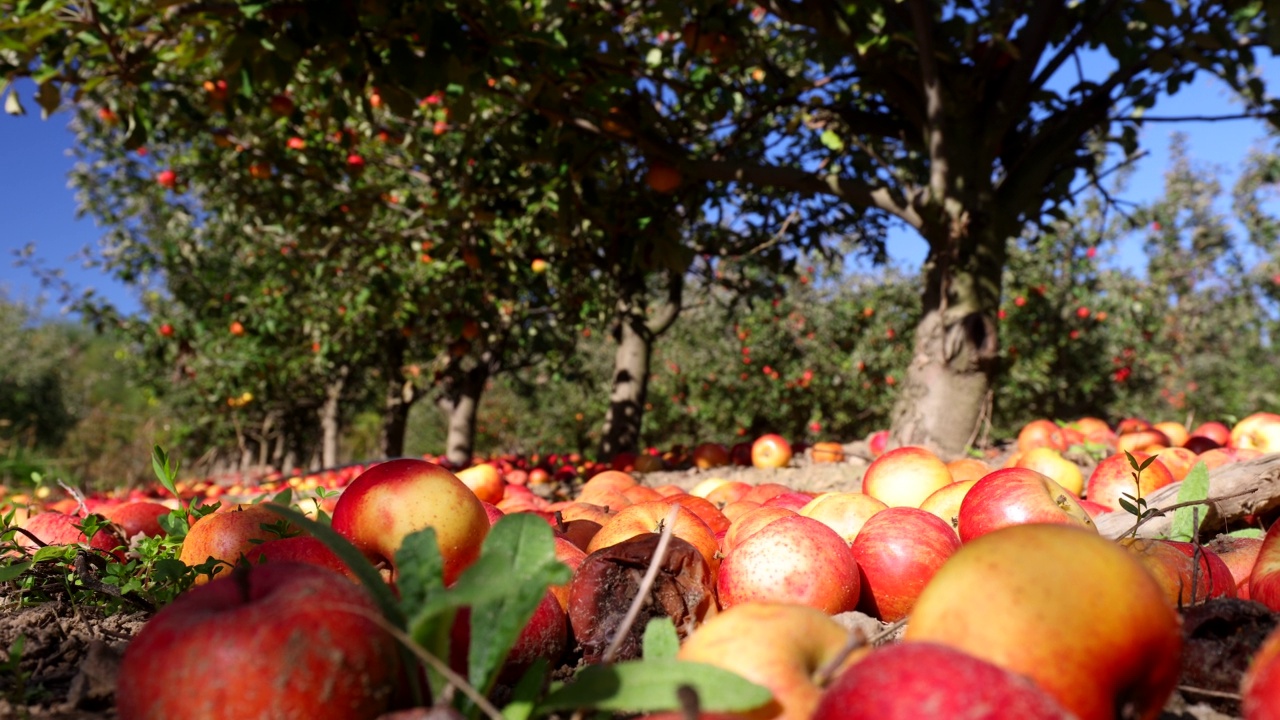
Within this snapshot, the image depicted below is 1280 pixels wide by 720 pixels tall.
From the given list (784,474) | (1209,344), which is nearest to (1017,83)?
(784,474)

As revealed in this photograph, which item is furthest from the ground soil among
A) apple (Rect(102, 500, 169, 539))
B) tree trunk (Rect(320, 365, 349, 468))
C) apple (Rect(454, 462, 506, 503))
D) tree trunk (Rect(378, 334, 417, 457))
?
tree trunk (Rect(320, 365, 349, 468))

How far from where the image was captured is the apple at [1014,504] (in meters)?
1.72

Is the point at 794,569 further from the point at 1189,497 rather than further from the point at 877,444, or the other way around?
the point at 877,444

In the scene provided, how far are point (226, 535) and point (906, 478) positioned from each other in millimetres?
2252

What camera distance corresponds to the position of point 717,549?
1.92 metres

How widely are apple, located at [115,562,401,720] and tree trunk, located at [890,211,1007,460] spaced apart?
409 cm

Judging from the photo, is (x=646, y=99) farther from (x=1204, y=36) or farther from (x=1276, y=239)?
(x=1276, y=239)

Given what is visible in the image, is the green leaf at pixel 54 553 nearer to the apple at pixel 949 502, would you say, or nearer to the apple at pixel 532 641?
the apple at pixel 532 641

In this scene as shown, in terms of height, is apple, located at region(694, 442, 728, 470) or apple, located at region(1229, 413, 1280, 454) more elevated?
apple, located at region(1229, 413, 1280, 454)

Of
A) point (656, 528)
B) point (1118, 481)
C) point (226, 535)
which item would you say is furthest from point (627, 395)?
point (226, 535)

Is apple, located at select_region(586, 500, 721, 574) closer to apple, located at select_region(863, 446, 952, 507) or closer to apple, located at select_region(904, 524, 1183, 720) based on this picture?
apple, located at select_region(904, 524, 1183, 720)

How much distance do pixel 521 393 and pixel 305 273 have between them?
3561 mm

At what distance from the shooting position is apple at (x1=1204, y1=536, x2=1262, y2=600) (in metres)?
1.58

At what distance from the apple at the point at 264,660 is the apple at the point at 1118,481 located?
7.93 feet
